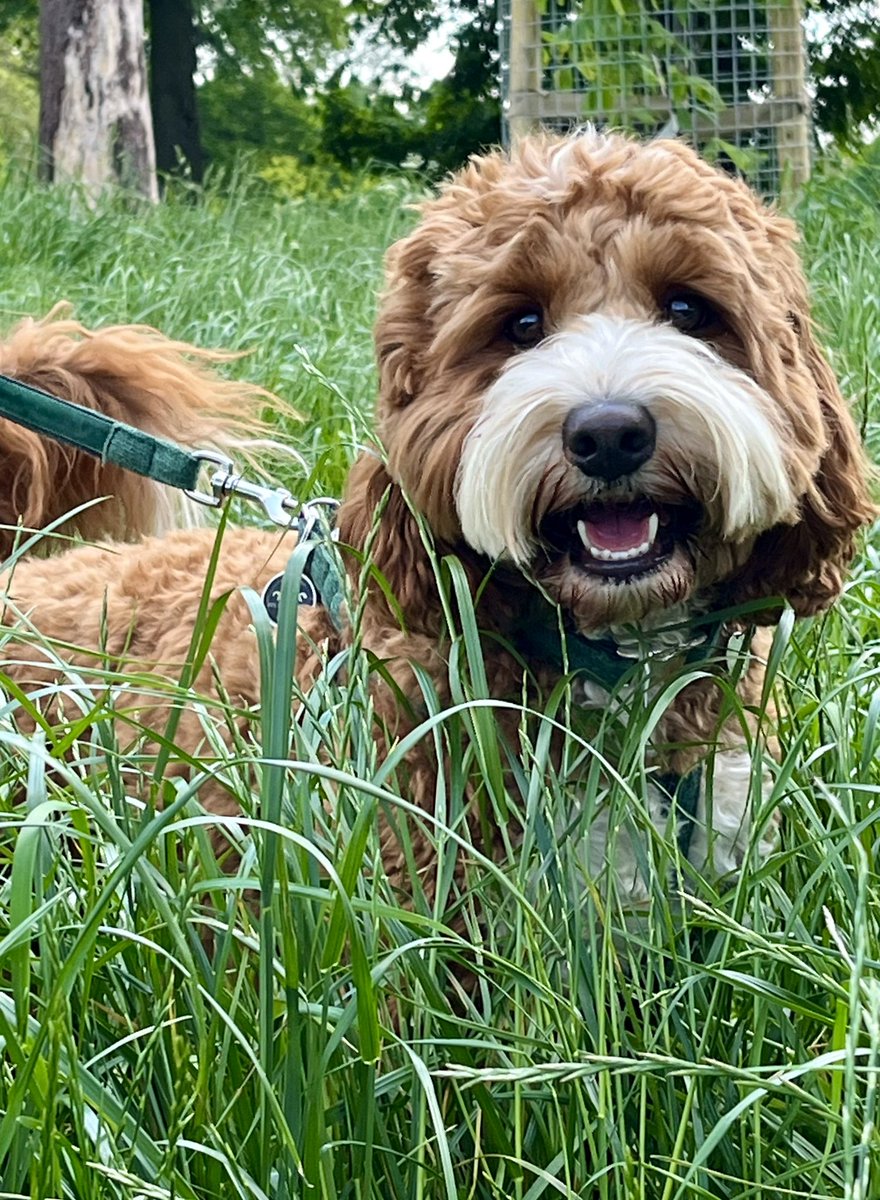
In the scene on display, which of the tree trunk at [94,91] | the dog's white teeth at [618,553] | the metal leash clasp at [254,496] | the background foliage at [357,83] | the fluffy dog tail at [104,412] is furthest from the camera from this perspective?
the background foliage at [357,83]

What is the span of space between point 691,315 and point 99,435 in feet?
4.19

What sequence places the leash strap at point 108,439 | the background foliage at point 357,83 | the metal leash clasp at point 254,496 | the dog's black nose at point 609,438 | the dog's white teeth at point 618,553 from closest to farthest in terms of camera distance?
1. the dog's black nose at point 609,438
2. the dog's white teeth at point 618,553
3. the metal leash clasp at point 254,496
4. the leash strap at point 108,439
5. the background foliage at point 357,83

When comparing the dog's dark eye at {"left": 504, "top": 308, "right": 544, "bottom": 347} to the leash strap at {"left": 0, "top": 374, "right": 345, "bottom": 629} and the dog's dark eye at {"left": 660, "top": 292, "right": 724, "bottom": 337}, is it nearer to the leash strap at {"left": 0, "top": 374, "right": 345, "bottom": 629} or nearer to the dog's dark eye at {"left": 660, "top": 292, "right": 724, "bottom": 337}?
the dog's dark eye at {"left": 660, "top": 292, "right": 724, "bottom": 337}

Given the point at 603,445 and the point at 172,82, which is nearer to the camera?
the point at 603,445

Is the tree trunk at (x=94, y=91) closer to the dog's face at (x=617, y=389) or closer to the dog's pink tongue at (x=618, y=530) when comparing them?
the dog's face at (x=617, y=389)

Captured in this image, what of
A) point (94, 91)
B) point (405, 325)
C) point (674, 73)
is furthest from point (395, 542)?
point (94, 91)

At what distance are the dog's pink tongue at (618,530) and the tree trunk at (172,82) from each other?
790 inches

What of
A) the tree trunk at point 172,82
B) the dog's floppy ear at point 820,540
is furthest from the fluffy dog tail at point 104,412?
the tree trunk at point 172,82

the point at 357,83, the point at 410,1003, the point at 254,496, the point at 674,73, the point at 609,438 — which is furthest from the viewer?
the point at 357,83

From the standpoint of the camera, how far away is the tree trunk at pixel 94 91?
10.8 metres

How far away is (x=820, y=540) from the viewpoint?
2.67 meters

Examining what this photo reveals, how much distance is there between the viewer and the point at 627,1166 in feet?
5.50

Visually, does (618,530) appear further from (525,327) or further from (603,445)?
(525,327)

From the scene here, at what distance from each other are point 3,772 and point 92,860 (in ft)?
2.87
